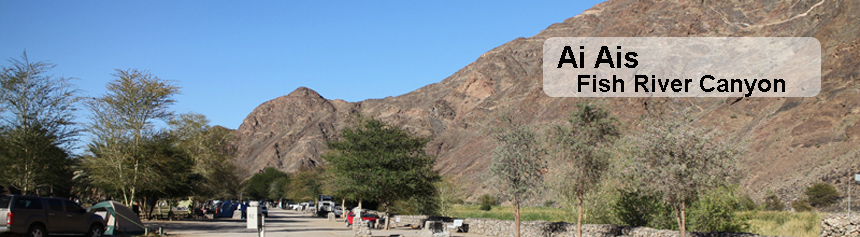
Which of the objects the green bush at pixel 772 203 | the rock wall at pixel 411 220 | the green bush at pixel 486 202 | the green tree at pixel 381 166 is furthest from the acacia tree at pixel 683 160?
the green bush at pixel 486 202

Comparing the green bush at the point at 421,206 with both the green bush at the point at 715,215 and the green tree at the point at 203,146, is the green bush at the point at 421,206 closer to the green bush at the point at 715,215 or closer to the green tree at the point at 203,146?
the green tree at the point at 203,146

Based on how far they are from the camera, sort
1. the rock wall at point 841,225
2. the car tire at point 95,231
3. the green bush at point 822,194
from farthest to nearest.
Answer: the green bush at point 822,194 < the car tire at point 95,231 < the rock wall at point 841,225

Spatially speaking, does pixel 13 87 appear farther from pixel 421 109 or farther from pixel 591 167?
pixel 421 109

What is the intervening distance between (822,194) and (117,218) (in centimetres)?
4517

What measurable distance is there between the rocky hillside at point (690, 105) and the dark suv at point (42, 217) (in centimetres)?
1435

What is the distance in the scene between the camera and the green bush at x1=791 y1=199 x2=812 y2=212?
1763 inches

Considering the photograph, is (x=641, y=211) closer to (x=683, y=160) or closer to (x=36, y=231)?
(x=683, y=160)

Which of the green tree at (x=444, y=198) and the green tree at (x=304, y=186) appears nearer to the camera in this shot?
the green tree at (x=444, y=198)

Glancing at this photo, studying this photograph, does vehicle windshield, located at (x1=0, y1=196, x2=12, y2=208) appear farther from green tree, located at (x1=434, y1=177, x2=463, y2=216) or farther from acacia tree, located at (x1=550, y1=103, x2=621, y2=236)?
green tree, located at (x1=434, y1=177, x2=463, y2=216)

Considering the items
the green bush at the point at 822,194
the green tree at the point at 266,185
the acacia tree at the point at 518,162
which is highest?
the acacia tree at the point at 518,162

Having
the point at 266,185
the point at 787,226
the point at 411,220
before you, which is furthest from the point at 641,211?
the point at 266,185

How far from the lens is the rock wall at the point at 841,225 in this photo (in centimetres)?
1633

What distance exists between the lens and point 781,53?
83125 millimetres

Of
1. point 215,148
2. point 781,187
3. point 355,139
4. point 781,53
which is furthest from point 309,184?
point 781,53
